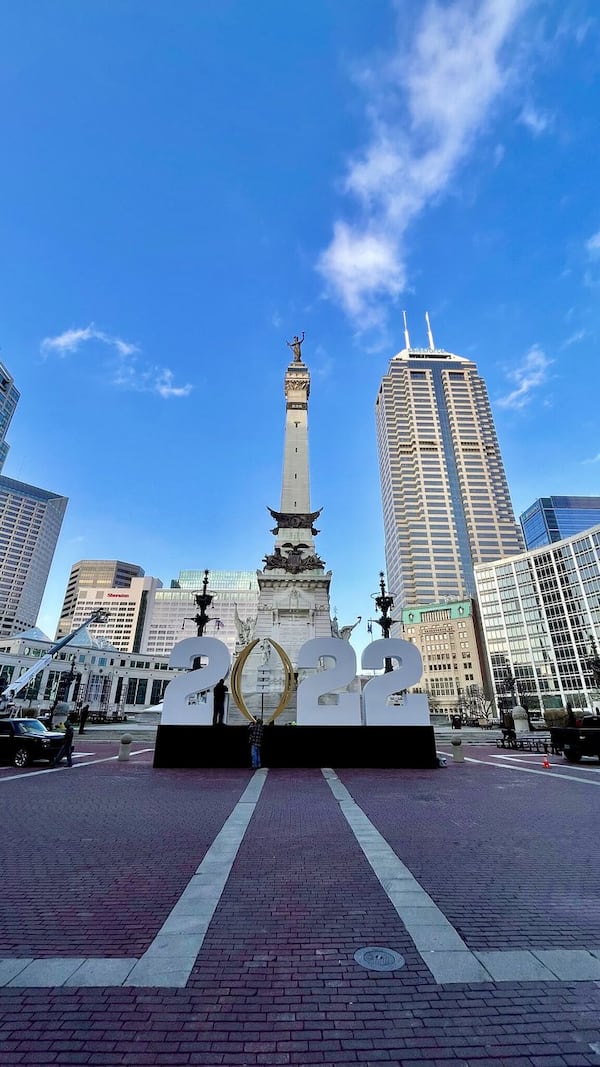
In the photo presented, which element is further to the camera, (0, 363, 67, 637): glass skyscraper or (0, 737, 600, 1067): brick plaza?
(0, 363, 67, 637): glass skyscraper

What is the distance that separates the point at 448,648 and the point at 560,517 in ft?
202

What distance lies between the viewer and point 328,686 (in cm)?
1736

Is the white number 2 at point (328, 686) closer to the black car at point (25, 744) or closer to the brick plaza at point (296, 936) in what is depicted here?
the brick plaza at point (296, 936)

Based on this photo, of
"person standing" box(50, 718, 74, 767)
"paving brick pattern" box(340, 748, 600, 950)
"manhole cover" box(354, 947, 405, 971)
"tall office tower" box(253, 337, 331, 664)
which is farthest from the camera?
"tall office tower" box(253, 337, 331, 664)

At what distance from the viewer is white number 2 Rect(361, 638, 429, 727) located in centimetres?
1736

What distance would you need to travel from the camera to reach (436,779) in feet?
47.5

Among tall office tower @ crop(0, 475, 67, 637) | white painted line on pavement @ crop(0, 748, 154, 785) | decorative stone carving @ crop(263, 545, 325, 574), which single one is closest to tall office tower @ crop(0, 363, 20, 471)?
tall office tower @ crop(0, 475, 67, 637)

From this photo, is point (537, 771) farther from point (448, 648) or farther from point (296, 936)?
point (448, 648)

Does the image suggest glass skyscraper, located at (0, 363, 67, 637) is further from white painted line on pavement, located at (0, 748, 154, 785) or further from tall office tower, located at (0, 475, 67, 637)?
white painted line on pavement, located at (0, 748, 154, 785)

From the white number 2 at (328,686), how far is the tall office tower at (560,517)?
143357mm

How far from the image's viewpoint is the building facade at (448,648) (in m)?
114

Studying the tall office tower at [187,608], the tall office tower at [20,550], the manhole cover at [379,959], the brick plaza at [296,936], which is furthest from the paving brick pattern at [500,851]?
the tall office tower at [20,550]

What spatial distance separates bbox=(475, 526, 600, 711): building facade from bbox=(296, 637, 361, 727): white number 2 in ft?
241

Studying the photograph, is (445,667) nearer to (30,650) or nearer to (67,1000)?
(30,650)
